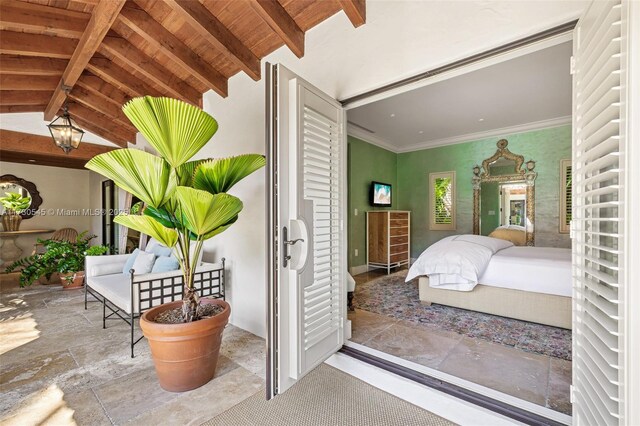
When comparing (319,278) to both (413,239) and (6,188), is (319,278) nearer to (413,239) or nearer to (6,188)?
(413,239)

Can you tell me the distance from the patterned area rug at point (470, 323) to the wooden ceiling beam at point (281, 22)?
9.13ft

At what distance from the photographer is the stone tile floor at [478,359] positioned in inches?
72.8

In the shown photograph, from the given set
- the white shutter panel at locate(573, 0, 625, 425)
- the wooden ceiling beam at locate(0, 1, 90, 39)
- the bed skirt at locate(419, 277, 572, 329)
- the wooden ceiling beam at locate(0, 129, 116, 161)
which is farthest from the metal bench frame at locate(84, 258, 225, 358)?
the wooden ceiling beam at locate(0, 129, 116, 161)

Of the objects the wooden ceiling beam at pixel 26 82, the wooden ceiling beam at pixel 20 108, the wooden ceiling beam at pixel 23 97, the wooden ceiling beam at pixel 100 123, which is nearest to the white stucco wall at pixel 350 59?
the wooden ceiling beam at pixel 26 82

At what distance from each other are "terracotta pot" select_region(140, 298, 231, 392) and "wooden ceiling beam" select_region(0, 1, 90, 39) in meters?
2.37

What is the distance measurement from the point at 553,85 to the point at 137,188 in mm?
4474

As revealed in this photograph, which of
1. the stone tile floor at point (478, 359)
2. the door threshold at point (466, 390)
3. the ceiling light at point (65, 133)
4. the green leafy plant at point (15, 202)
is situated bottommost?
the stone tile floor at point (478, 359)

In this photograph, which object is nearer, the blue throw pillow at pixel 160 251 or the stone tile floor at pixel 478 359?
the stone tile floor at pixel 478 359

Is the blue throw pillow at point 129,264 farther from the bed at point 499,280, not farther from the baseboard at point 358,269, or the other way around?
the bed at point 499,280

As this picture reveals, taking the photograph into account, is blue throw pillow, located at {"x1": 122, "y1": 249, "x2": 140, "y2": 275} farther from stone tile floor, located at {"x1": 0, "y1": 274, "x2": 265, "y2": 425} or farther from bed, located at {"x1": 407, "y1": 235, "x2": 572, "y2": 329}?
bed, located at {"x1": 407, "y1": 235, "x2": 572, "y2": 329}

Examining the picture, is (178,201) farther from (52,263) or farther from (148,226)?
(52,263)

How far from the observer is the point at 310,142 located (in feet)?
5.87

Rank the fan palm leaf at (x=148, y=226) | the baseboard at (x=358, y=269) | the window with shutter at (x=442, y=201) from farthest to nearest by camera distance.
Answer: the window with shutter at (x=442, y=201)
the baseboard at (x=358, y=269)
the fan palm leaf at (x=148, y=226)

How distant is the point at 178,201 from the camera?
193cm
